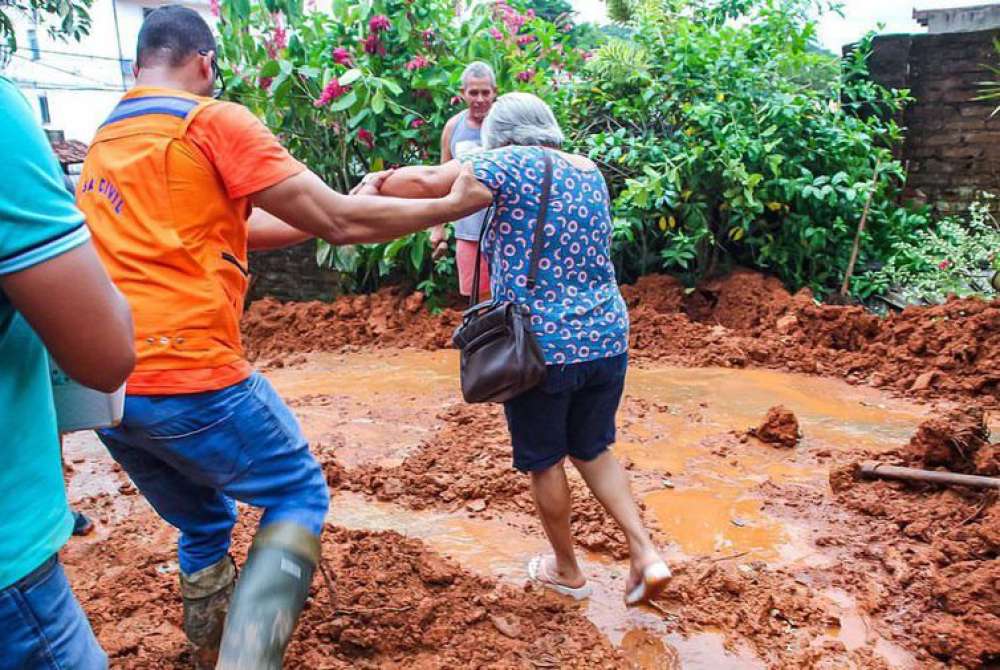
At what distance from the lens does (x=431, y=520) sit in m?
3.79

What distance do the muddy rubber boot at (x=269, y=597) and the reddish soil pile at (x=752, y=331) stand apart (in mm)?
4464

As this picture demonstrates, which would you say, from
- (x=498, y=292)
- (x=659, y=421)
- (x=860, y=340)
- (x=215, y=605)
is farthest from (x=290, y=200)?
(x=860, y=340)

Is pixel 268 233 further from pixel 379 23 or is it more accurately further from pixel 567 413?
pixel 379 23

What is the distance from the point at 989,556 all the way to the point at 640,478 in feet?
5.04

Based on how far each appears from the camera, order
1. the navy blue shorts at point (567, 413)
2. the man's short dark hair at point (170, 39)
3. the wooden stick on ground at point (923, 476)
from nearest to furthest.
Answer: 1. the man's short dark hair at point (170, 39)
2. the navy blue shorts at point (567, 413)
3. the wooden stick on ground at point (923, 476)

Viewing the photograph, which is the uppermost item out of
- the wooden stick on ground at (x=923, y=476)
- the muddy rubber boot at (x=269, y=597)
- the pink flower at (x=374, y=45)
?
the pink flower at (x=374, y=45)

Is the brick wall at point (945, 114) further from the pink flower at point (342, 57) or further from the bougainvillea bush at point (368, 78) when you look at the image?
the pink flower at point (342, 57)

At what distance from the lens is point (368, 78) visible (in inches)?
280

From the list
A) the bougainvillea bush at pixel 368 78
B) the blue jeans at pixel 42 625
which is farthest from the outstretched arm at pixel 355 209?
the bougainvillea bush at pixel 368 78

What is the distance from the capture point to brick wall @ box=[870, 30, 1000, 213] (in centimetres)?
744

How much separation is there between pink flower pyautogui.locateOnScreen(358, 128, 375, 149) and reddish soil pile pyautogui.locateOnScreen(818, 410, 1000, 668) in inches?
203

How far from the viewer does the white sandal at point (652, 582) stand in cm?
281

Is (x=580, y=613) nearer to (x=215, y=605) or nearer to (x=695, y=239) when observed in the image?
(x=215, y=605)

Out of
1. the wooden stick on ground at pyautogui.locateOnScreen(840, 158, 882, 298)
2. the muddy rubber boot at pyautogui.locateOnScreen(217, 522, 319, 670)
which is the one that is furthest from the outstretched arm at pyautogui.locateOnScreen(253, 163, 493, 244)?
the wooden stick on ground at pyautogui.locateOnScreen(840, 158, 882, 298)
